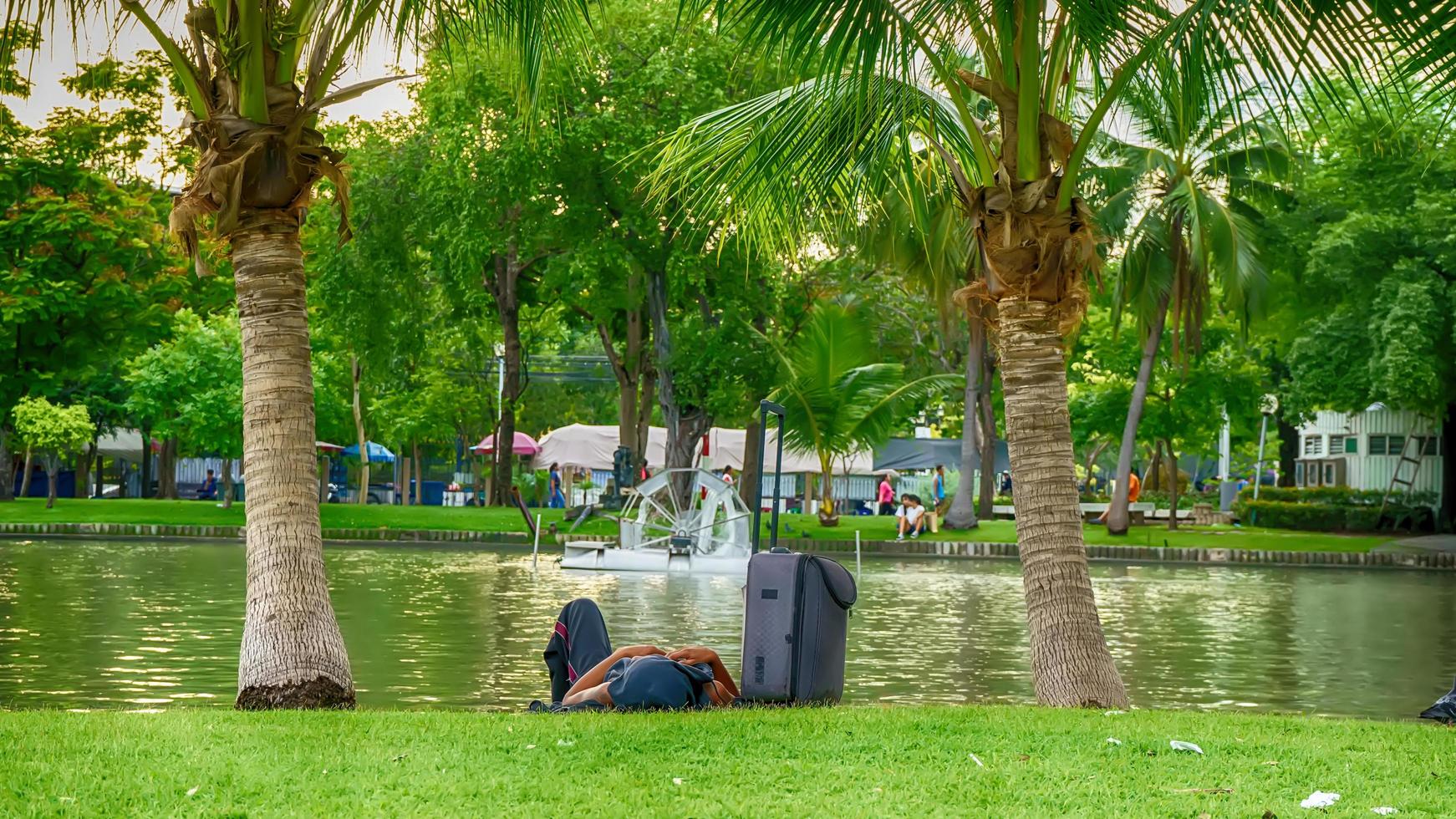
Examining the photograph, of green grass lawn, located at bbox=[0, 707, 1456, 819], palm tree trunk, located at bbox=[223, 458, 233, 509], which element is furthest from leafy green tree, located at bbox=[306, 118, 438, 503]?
green grass lawn, located at bbox=[0, 707, 1456, 819]

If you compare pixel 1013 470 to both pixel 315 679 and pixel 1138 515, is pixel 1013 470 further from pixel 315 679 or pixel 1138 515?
pixel 1138 515

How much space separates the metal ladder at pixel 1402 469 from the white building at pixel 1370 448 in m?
0.08

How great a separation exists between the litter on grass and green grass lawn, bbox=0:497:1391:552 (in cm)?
2737

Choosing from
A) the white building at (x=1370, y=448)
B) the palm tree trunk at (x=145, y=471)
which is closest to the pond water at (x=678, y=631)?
the white building at (x=1370, y=448)

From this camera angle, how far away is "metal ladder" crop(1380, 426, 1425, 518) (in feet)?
130

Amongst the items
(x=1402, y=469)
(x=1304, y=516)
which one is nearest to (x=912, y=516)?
(x=1304, y=516)

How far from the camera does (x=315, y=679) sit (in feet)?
28.0

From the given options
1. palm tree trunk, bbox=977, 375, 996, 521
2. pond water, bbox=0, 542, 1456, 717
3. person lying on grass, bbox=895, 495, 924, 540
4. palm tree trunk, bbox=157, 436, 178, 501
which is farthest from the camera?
palm tree trunk, bbox=157, 436, 178, 501

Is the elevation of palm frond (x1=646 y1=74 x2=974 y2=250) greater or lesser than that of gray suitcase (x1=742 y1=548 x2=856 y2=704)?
greater

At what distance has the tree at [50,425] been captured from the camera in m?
38.2

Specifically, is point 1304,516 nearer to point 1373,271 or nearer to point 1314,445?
point 1373,271

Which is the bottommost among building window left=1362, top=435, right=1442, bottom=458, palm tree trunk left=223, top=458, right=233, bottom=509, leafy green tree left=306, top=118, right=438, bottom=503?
palm tree trunk left=223, top=458, right=233, bottom=509

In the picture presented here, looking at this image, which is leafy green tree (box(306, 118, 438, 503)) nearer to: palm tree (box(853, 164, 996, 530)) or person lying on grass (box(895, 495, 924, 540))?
palm tree (box(853, 164, 996, 530))

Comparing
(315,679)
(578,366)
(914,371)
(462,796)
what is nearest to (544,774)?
(462,796)
